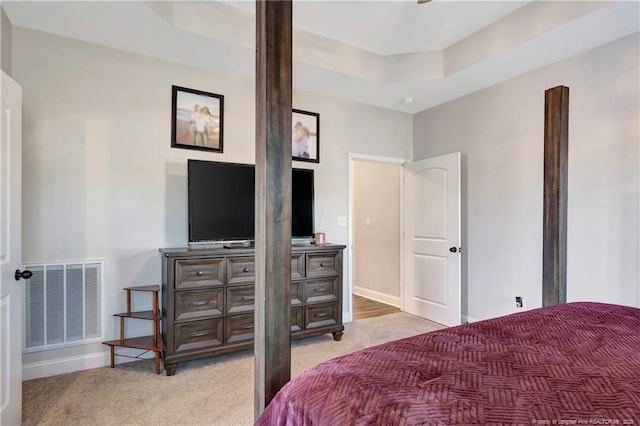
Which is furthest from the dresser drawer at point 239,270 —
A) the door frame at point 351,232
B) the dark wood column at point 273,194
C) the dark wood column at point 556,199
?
the dark wood column at point 556,199

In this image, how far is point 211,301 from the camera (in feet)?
9.35

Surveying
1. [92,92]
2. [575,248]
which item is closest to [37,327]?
[92,92]

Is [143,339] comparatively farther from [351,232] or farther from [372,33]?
[372,33]

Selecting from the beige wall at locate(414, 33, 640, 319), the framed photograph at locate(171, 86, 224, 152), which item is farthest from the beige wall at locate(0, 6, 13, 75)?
the beige wall at locate(414, 33, 640, 319)

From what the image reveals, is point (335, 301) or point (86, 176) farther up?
point (86, 176)

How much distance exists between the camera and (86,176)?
2816 millimetres

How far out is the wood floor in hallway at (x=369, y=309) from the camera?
4528 millimetres

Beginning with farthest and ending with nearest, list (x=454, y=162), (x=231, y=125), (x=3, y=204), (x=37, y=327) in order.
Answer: (x=454, y=162) → (x=231, y=125) → (x=37, y=327) → (x=3, y=204)

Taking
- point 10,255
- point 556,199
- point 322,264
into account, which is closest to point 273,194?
point 10,255

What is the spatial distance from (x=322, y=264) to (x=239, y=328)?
1.01 metres

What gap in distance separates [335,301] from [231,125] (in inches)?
82.4

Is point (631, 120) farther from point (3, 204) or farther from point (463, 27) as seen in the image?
point (3, 204)

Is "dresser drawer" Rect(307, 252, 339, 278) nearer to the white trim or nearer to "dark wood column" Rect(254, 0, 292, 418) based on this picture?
the white trim

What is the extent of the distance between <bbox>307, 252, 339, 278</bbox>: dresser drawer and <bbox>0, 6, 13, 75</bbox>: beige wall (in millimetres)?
2768
